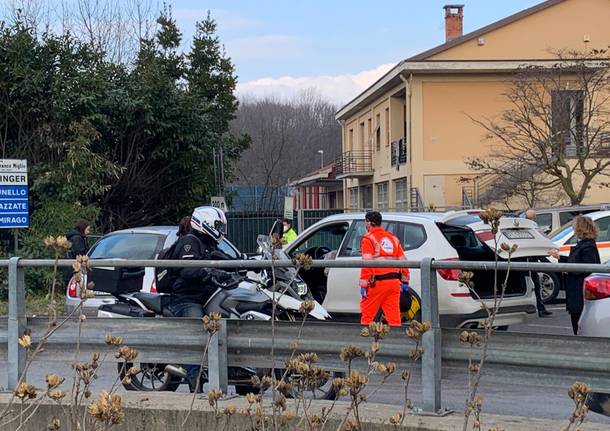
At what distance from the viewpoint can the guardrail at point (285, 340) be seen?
468cm

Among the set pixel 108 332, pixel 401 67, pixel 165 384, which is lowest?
pixel 165 384

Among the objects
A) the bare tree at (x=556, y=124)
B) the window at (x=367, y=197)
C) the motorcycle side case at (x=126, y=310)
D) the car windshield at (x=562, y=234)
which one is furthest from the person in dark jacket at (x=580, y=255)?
the window at (x=367, y=197)

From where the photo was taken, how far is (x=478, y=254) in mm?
10578

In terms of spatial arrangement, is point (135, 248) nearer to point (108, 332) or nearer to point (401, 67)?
point (108, 332)

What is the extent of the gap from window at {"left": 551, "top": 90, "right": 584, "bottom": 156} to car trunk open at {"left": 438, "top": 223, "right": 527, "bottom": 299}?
17.4 meters

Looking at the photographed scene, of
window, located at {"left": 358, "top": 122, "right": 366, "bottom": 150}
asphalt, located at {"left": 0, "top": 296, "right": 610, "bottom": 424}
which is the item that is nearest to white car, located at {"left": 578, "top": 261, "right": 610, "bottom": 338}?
asphalt, located at {"left": 0, "top": 296, "right": 610, "bottom": 424}

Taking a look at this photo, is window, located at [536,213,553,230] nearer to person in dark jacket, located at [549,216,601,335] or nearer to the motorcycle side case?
person in dark jacket, located at [549,216,601,335]

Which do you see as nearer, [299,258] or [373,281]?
[299,258]

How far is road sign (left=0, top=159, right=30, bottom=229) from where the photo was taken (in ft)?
52.1

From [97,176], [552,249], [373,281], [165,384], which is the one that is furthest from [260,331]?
[97,176]

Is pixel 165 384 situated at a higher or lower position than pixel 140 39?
lower

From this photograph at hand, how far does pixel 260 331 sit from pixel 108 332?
1.09 metres

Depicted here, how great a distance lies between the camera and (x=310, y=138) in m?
66.9

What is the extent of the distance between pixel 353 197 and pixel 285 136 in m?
9.80
